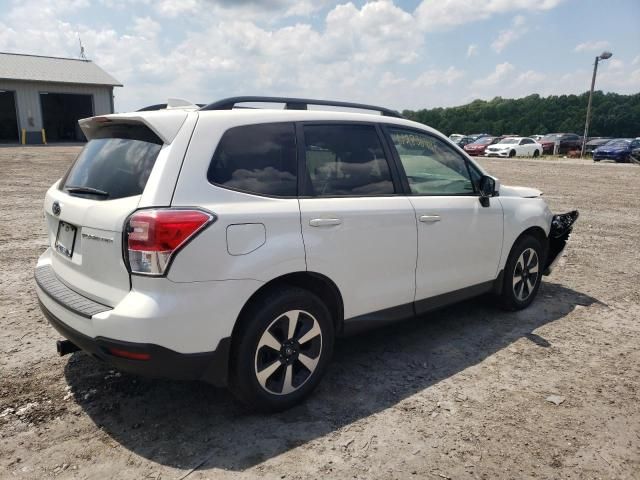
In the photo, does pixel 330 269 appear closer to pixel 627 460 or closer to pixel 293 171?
pixel 293 171

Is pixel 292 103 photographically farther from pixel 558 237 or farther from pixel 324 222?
pixel 558 237

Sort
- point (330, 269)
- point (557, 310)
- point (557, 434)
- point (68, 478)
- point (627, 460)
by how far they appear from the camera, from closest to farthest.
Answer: point (68, 478) < point (627, 460) < point (557, 434) < point (330, 269) < point (557, 310)

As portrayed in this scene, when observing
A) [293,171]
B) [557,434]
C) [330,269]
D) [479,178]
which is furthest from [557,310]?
[293,171]

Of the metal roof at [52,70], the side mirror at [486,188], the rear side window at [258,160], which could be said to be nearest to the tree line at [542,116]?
the metal roof at [52,70]

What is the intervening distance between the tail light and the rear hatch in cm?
9

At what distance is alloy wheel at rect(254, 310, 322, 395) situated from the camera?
3.00m

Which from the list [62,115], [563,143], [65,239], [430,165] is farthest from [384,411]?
[62,115]

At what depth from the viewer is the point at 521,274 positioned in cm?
495

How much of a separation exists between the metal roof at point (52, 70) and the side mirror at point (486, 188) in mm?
38070

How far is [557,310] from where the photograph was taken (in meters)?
5.07

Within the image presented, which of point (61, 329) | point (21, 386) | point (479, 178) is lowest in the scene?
point (21, 386)

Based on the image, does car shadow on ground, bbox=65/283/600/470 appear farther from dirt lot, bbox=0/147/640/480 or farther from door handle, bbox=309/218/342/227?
door handle, bbox=309/218/342/227

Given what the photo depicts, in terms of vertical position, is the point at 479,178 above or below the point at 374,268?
above

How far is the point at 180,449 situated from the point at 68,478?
1.81 ft
